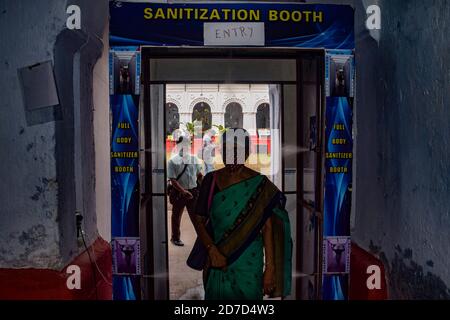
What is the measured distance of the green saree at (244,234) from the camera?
3.04 meters

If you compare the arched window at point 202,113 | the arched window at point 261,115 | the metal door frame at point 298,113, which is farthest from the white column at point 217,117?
the metal door frame at point 298,113

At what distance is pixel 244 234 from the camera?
9.99ft

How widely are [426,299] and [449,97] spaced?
128 centimetres

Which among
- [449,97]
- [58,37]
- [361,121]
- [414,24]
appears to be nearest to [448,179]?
[449,97]

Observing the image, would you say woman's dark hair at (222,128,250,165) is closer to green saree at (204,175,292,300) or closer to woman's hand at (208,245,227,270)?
green saree at (204,175,292,300)

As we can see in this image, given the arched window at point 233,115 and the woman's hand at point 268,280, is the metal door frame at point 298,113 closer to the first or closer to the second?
the woman's hand at point 268,280

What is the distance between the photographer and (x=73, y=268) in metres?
3.12

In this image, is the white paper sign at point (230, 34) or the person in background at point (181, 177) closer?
the white paper sign at point (230, 34)

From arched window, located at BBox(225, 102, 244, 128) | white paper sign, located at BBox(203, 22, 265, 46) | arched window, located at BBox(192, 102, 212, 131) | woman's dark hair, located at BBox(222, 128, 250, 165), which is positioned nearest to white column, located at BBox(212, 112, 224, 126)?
arched window, located at BBox(192, 102, 212, 131)

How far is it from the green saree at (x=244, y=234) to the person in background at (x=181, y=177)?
271cm

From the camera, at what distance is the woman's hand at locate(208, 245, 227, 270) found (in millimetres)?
3012

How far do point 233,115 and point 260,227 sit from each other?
2547cm
